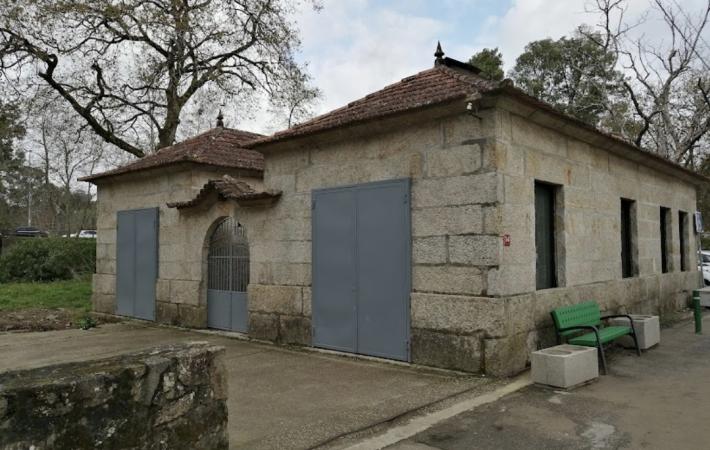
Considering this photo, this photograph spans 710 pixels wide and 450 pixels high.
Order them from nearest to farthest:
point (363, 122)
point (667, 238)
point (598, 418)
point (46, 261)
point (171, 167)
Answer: point (598, 418)
point (363, 122)
point (171, 167)
point (667, 238)
point (46, 261)

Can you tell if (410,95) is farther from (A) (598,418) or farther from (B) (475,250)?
(A) (598,418)

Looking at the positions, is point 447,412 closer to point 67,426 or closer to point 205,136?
point 67,426

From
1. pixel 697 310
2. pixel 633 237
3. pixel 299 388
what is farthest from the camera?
pixel 633 237

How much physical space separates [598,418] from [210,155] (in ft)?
27.1

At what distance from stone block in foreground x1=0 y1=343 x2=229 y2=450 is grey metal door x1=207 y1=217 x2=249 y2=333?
565cm

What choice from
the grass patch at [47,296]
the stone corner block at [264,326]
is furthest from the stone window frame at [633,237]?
the grass patch at [47,296]

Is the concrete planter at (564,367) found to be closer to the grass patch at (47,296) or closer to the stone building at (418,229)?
the stone building at (418,229)

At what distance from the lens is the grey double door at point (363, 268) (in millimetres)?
6594

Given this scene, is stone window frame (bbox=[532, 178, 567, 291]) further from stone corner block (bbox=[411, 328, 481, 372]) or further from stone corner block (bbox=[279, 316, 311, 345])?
stone corner block (bbox=[279, 316, 311, 345])

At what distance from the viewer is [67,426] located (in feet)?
8.15

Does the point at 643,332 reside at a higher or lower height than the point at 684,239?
lower

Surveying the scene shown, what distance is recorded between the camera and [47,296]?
1528 centimetres

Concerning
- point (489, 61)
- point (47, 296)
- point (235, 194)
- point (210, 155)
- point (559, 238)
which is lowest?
point (47, 296)

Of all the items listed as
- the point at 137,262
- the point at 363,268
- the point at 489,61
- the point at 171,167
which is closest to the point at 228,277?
the point at 171,167
